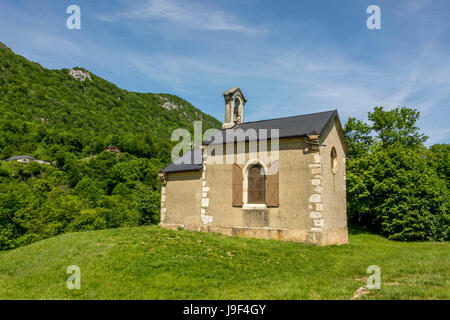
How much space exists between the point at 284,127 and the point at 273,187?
10.7 ft

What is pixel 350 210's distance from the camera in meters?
26.8

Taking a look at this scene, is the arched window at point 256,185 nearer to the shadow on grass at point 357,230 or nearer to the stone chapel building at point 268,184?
the stone chapel building at point 268,184

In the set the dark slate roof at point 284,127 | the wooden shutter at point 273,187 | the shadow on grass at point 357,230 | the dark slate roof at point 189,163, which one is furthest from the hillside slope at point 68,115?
the wooden shutter at point 273,187

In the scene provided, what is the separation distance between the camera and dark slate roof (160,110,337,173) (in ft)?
44.8

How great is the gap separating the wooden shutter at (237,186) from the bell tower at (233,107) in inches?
189

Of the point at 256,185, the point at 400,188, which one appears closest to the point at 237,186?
the point at 256,185

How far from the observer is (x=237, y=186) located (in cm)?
1492

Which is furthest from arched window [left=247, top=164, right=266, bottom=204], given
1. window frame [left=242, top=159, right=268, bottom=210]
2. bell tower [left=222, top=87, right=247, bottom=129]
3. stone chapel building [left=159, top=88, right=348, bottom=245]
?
bell tower [left=222, top=87, right=247, bottom=129]

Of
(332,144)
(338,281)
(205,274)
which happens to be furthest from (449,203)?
(205,274)

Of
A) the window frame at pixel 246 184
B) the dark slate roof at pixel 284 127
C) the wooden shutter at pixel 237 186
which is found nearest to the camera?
the dark slate roof at pixel 284 127

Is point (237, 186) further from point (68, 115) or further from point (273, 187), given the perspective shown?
point (68, 115)

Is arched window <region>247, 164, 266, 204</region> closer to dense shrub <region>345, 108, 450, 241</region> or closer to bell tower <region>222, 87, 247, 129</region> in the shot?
bell tower <region>222, 87, 247, 129</region>

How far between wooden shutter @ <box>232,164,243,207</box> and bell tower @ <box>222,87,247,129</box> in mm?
4800

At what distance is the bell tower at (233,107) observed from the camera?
19.2m
